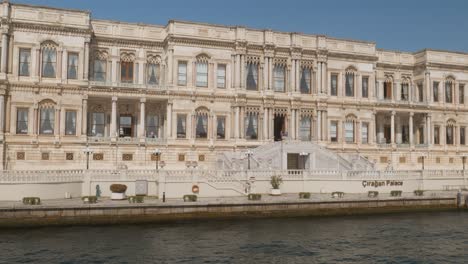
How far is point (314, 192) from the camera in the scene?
37.1 meters

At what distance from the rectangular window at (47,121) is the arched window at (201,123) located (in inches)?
521

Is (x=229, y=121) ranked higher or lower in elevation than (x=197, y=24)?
lower

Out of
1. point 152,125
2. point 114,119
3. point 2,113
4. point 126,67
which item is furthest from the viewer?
point 152,125

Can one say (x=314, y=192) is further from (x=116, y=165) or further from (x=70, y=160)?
(x=70, y=160)

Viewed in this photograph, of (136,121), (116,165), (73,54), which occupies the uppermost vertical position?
(73,54)

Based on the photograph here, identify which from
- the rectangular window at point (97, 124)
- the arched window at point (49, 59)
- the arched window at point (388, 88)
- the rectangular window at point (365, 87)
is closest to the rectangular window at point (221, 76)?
the rectangular window at point (97, 124)

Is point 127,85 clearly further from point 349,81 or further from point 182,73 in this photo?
point 349,81

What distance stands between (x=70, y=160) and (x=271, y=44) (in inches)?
887

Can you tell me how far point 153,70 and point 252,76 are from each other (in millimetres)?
10138

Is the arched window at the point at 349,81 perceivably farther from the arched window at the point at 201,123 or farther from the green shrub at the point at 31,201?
the green shrub at the point at 31,201

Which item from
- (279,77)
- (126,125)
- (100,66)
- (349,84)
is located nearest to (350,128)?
(349,84)

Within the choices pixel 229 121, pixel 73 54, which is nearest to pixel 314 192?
pixel 229 121

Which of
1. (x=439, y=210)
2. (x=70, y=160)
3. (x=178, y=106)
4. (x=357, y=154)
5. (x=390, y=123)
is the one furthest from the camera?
(x=390, y=123)

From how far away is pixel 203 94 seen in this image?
46219mm
